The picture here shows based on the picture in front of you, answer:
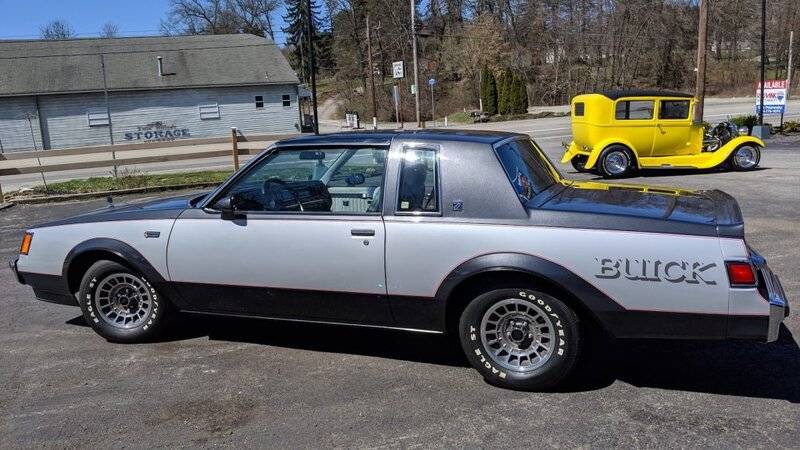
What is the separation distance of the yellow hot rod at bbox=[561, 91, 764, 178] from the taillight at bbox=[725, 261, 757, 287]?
37.8 feet

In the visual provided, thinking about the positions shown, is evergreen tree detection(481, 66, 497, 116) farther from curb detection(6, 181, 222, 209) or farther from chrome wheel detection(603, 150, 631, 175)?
curb detection(6, 181, 222, 209)

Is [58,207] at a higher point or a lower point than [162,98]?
lower

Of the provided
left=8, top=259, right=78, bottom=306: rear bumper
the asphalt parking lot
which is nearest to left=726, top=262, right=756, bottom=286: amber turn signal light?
the asphalt parking lot

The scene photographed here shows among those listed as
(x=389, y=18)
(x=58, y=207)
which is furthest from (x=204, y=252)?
(x=389, y=18)

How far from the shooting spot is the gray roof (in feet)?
123

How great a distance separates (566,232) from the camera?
12.0 ft

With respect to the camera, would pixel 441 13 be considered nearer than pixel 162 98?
No

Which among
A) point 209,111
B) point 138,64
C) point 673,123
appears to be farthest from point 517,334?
point 138,64

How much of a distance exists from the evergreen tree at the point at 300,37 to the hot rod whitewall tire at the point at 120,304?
81.0 metres

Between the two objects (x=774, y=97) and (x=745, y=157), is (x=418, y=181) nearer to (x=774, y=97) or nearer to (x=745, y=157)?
(x=745, y=157)

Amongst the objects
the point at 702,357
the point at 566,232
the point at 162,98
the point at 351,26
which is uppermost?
the point at 351,26

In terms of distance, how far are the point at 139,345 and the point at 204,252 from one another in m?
1.02

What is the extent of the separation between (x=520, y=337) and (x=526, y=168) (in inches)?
45.3

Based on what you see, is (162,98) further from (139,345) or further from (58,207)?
(139,345)
